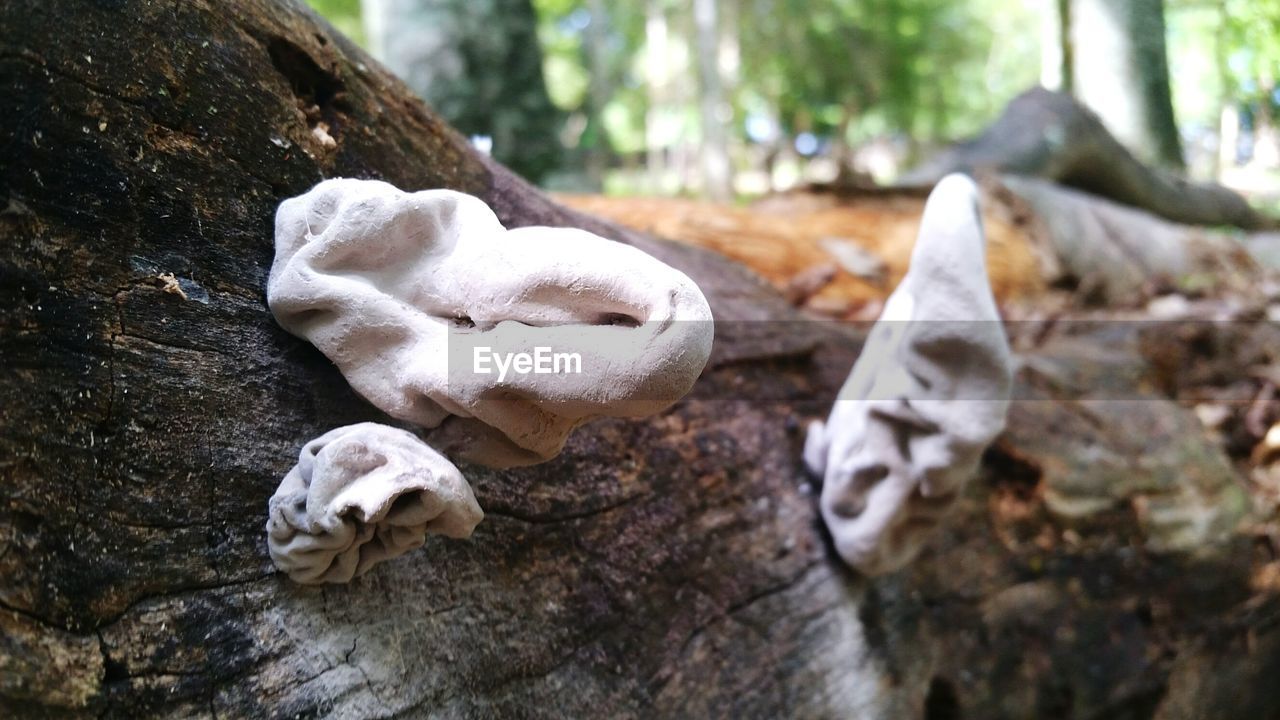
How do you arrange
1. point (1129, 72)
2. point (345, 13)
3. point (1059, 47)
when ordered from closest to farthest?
point (1129, 72), point (1059, 47), point (345, 13)

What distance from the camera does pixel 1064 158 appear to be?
4.40m

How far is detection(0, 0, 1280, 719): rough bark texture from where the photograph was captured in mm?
891

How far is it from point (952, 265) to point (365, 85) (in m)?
1.07

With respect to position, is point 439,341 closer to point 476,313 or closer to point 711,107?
point 476,313

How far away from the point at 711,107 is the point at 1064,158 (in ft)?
8.32

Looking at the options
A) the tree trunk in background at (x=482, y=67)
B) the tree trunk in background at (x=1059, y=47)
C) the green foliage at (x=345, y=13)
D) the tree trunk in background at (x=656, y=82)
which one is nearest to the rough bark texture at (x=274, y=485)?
the tree trunk in background at (x=482, y=67)

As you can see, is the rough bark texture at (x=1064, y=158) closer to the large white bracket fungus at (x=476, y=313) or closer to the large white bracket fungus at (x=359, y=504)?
the large white bracket fungus at (x=476, y=313)

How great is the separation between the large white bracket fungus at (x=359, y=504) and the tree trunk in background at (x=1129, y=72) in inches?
218

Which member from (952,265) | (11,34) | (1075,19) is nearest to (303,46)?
(11,34)

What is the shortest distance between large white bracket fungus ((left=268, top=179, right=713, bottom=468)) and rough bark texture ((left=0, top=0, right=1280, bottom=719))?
130 millimetres

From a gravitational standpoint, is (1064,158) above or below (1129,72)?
below

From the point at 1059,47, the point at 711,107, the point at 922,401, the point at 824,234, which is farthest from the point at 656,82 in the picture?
the point at 922,401

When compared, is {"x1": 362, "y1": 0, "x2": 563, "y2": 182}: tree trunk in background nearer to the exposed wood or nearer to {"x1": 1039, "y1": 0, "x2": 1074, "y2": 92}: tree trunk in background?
the exposed wood

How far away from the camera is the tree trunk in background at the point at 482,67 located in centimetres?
416
